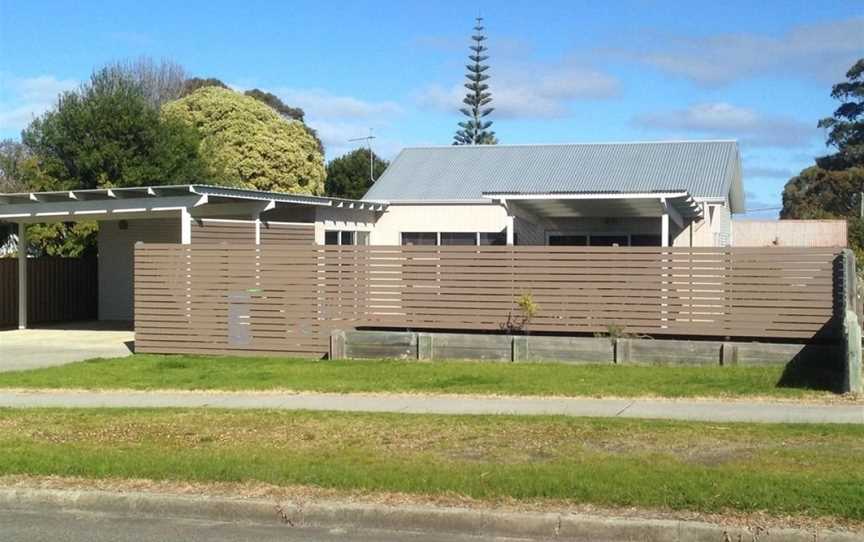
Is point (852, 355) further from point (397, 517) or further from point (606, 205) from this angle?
point (606, 205)

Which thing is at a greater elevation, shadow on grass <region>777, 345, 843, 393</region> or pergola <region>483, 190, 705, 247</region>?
pergola <region>483, 190, 705, 247</region>

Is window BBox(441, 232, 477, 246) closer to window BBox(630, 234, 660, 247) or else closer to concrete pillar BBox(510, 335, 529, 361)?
window BBox(630, 234, 660, 247)

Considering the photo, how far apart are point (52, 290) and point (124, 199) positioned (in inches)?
284

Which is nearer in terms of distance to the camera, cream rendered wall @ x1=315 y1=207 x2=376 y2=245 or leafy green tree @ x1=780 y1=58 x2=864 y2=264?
cream rendered wall @ x1=315 y1=207 x2=376 y2=245

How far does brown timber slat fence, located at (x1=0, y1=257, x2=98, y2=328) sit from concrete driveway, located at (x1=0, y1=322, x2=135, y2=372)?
971 millimetres

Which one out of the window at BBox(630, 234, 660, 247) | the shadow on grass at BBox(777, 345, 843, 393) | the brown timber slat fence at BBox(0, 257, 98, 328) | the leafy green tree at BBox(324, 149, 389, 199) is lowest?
the shadow on grass at BBox(777, 345, 843, 393)

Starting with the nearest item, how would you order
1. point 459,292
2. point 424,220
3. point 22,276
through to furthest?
point 459,292 < point 22,276 < point 424,220

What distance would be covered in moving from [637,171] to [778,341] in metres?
15.5

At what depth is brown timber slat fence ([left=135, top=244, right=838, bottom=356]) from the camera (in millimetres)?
15023

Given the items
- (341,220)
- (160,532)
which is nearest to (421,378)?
(160,532)

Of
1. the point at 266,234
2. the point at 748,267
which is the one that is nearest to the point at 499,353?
the point at 748,267

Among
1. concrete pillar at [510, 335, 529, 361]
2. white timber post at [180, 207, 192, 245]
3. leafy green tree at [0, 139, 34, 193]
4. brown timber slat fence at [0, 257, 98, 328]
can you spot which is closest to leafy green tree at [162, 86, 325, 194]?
leafy green tree at [0, 139, 34, 193]

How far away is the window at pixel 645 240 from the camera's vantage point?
25.8 metres

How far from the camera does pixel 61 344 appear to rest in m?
20.3
